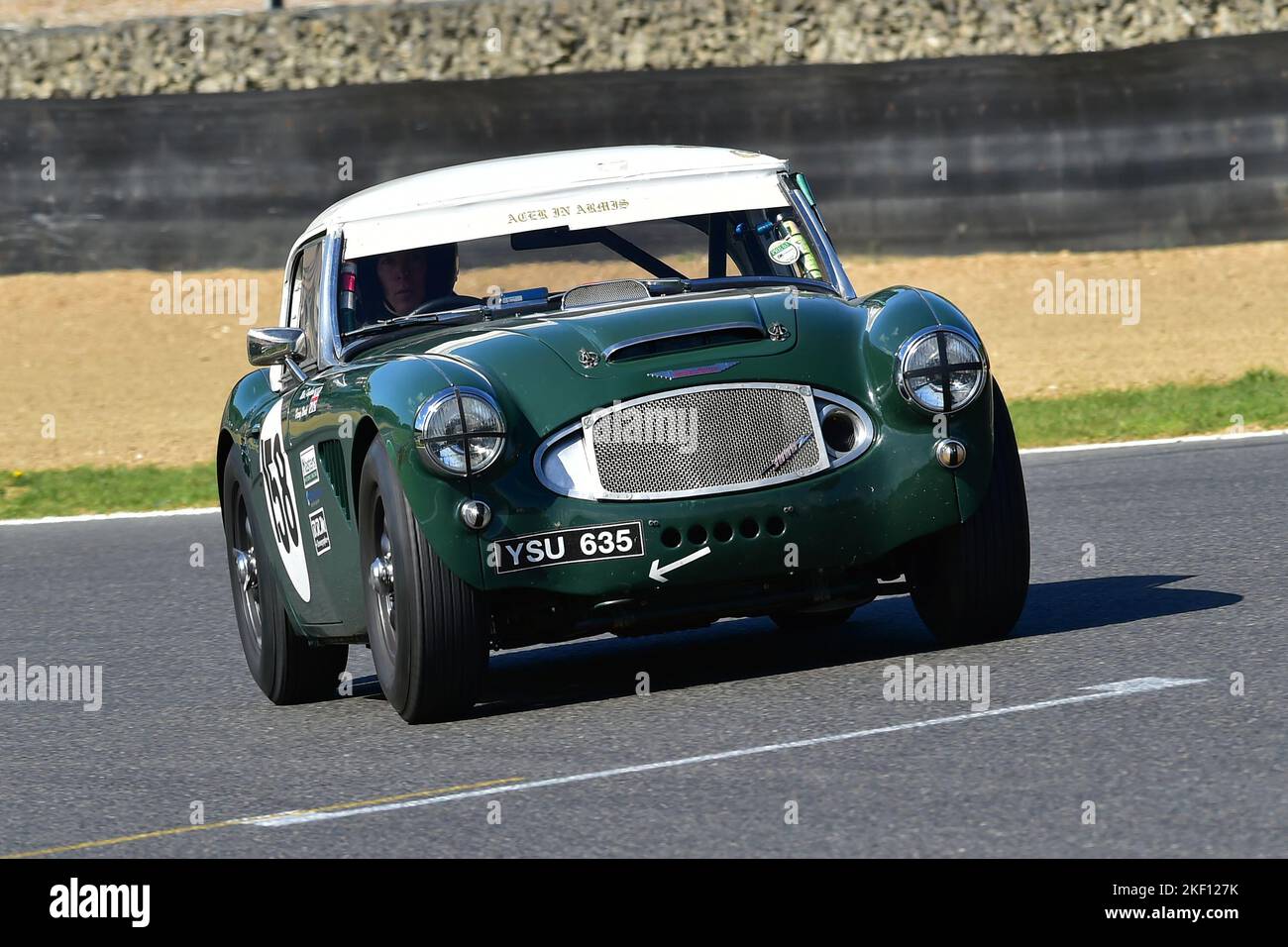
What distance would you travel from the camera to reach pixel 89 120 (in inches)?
807

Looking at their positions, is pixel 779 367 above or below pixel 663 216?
below

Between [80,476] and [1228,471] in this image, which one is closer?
[1228,471]

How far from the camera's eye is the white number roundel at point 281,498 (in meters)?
7.36

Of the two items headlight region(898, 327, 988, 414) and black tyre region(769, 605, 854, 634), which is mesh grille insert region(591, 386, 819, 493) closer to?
headlight region(898, 327, 988, 414)

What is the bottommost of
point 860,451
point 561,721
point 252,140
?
point 561,721

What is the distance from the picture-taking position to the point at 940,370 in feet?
21.4

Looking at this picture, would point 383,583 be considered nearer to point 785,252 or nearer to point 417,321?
point 417,321

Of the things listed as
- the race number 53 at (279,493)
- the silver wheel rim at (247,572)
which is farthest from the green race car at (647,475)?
the silver wheel rim at (247,572)

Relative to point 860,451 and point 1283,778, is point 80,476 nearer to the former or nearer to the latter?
point 860,451

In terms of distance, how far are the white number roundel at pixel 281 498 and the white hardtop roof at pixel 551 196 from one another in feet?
2.08

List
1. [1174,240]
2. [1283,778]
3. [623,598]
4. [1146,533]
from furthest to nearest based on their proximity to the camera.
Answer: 1. [1174,240]
2. [1146,533]
3. [623,598]
4. [1283,778]

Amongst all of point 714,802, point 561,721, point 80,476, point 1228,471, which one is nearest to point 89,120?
point 80,476
